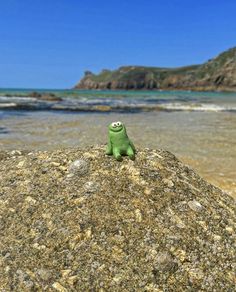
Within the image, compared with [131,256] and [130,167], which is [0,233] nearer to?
[131,256]

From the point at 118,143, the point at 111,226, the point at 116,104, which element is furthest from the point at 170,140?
the point at 116,104

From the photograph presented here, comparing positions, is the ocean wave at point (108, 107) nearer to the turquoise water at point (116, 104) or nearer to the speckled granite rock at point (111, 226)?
the turquoise water at point (116, 104)

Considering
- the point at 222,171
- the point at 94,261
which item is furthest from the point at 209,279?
the point at 222,171

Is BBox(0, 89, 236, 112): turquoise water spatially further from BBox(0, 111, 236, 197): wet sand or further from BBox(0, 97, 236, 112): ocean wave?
BBox(0, 111, 236, 197): wet sand

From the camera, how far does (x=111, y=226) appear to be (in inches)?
206

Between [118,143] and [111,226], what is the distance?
152cm

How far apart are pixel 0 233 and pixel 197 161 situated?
9.51m

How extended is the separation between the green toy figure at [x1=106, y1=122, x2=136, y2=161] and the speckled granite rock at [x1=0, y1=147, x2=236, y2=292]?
16 cm

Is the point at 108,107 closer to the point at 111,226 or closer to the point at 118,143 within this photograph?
the point at 118,143

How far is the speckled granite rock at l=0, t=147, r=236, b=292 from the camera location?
185 inches

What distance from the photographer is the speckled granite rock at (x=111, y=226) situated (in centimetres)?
471

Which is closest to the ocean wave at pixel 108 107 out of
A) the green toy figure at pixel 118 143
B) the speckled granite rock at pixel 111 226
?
the green toy figure at pixel 118 143

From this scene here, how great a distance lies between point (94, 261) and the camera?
15.8 ft

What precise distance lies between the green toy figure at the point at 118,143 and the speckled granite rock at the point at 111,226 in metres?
0.16
